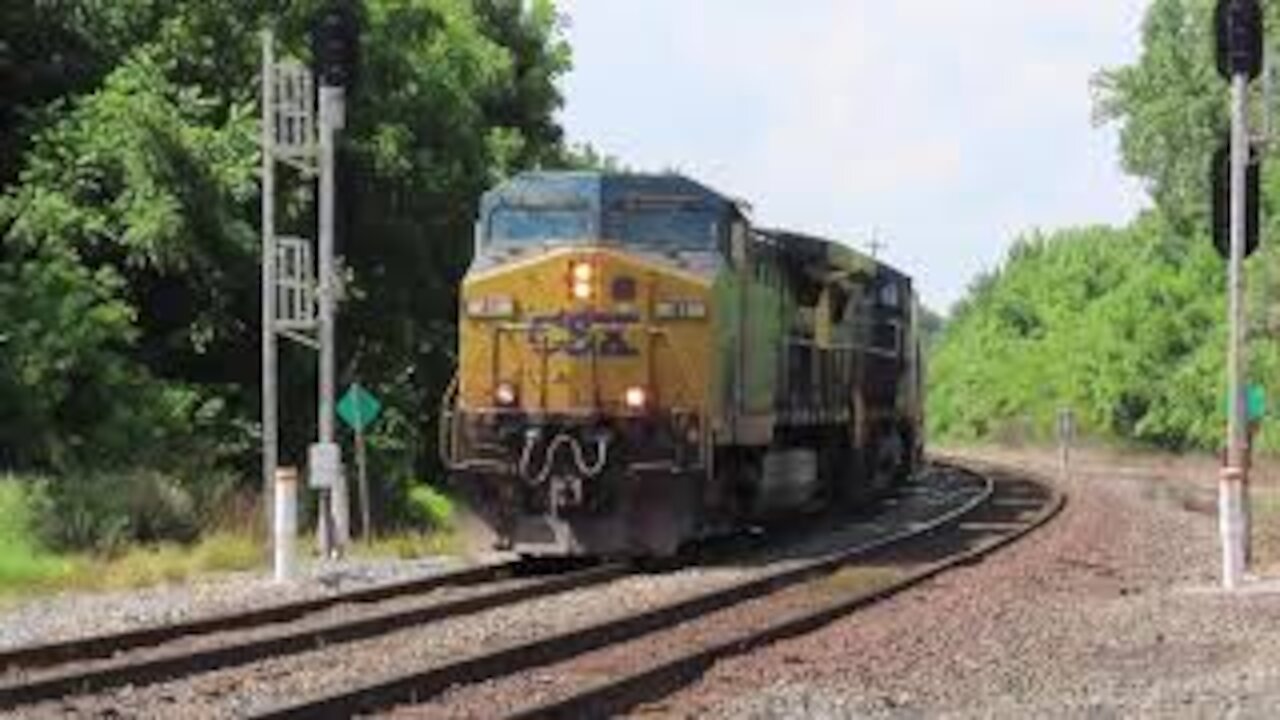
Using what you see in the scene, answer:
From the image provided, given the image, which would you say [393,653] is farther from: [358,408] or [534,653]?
[358,408]

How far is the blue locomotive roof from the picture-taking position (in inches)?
979

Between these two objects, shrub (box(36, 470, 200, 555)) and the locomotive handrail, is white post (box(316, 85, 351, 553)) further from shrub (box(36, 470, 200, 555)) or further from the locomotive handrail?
shrub (box(36, 470, 200, 555))

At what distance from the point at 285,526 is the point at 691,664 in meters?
8.38

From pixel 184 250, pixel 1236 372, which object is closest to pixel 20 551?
pixel 184 250

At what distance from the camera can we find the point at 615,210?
2491 centimetres

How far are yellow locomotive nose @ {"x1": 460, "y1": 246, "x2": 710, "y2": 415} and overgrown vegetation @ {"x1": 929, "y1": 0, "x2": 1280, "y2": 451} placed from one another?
3706 centimetres

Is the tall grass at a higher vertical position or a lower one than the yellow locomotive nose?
lower

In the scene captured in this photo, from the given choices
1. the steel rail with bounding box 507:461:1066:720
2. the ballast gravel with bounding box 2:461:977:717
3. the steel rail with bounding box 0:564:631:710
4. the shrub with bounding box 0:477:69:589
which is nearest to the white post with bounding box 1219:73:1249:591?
the steel rail with bounding box 507:461:1066:720

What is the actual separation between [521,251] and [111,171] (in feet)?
37.3

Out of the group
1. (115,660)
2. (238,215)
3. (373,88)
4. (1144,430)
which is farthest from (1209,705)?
(1144,430)

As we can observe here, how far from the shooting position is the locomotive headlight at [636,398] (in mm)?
24188

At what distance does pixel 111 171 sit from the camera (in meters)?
34.3

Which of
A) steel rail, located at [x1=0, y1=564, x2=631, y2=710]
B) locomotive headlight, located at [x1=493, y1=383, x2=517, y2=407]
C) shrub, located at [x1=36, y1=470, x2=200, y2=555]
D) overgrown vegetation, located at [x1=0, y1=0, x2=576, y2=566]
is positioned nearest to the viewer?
steel rail, located at [x1=0, y1=564, x2=631, y2=710]

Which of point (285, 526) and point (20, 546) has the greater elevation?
point (285, 526)
